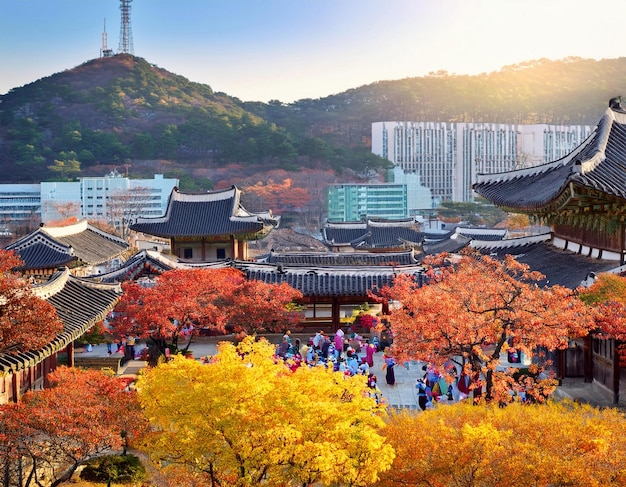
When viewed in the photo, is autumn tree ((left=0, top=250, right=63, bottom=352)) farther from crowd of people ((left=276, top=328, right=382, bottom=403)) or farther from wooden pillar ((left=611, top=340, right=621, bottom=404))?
crowd of people ((left=276, top=328, right=382, bottom=403))

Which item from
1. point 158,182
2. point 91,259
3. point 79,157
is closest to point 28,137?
point 79,157

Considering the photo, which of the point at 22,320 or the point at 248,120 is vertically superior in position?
the point at 248,120

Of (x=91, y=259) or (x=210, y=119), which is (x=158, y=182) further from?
(x=91, y=259)

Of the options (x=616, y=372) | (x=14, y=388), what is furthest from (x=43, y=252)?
(x=616, y=372)

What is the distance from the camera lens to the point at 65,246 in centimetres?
3234

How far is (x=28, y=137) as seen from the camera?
120m

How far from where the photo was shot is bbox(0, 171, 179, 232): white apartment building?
82.5 m

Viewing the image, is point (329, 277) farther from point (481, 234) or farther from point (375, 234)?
point (375, 234)

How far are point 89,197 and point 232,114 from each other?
154 ft

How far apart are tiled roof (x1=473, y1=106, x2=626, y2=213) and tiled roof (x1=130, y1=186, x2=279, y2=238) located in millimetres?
17510

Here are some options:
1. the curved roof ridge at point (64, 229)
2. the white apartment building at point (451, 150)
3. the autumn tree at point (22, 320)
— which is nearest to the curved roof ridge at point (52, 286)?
the autumn tree at point (22, 320)

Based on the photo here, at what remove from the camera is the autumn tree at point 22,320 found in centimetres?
984

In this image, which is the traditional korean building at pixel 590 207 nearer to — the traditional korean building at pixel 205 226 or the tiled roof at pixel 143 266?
the tiled roof at pixel 143 266

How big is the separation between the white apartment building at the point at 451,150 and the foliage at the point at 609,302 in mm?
107135
